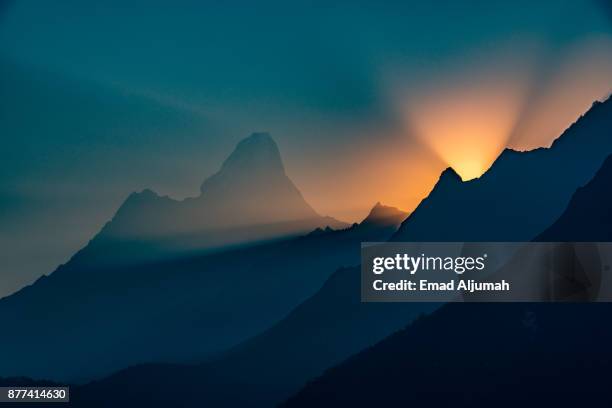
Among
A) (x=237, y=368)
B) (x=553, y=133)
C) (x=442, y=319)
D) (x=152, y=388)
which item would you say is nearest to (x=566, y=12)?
(x=553, y=133)

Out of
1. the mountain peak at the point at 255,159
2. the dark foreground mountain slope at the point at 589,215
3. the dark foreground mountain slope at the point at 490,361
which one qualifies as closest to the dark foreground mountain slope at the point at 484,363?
the dark foreground mountain slope at the point at 490,361

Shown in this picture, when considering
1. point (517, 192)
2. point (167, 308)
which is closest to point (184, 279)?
point (167, 308)

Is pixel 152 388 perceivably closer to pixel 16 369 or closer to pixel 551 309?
pixel 16 369

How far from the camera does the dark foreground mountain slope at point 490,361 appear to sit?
621 cm

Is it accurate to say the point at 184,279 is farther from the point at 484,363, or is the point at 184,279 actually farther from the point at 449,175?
the point at 484,363

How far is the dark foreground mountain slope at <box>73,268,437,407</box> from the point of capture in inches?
250

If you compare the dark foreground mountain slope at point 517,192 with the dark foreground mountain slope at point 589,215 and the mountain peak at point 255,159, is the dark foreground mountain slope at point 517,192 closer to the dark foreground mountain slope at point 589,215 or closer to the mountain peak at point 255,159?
the dark foreground mountain slope at point 589,215

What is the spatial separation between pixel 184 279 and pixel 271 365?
1.63m

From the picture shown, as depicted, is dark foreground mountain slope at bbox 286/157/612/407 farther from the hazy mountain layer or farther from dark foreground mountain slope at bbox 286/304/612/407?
the hazy mountain layer

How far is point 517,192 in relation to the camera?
27.0 feet

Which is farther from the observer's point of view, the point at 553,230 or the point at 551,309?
the point at 553,230

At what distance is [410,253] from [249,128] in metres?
2.61

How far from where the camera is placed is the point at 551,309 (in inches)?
246

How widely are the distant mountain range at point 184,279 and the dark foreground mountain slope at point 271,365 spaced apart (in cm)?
22
